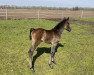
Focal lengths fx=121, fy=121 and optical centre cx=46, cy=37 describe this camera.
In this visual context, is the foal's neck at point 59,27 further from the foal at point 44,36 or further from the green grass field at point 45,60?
the green grass field at point 45,60

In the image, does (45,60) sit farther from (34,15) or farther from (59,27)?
(34,15)

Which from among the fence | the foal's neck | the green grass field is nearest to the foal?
the foal's neck

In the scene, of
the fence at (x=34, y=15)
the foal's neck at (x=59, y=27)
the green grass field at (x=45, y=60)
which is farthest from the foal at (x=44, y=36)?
the fence at (x=34, y=15)

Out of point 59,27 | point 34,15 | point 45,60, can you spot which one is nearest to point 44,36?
point 59,27

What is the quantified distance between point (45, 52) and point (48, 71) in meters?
2.01

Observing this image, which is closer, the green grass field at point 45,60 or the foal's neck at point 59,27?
the green grass field at point 45,60

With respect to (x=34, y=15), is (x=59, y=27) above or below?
below

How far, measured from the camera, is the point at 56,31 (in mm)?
5590

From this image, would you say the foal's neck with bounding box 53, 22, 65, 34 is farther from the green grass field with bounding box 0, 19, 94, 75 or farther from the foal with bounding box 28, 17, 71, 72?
the green grass field with bounding box 0, 19, 94, 75

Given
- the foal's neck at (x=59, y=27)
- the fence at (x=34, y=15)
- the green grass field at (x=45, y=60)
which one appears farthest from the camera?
the fence at (x=34, y=15)

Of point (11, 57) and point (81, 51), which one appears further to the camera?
point (81, 51)

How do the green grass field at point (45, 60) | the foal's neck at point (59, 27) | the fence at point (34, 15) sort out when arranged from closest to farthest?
the green grass field at point (45, 60) → the foal's neck at point (59, 27) → the fence at point (34, 15)

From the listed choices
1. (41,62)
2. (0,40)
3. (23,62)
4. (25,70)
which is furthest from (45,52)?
(0,40)

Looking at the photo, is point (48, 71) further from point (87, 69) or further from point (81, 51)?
point (81, 51)
